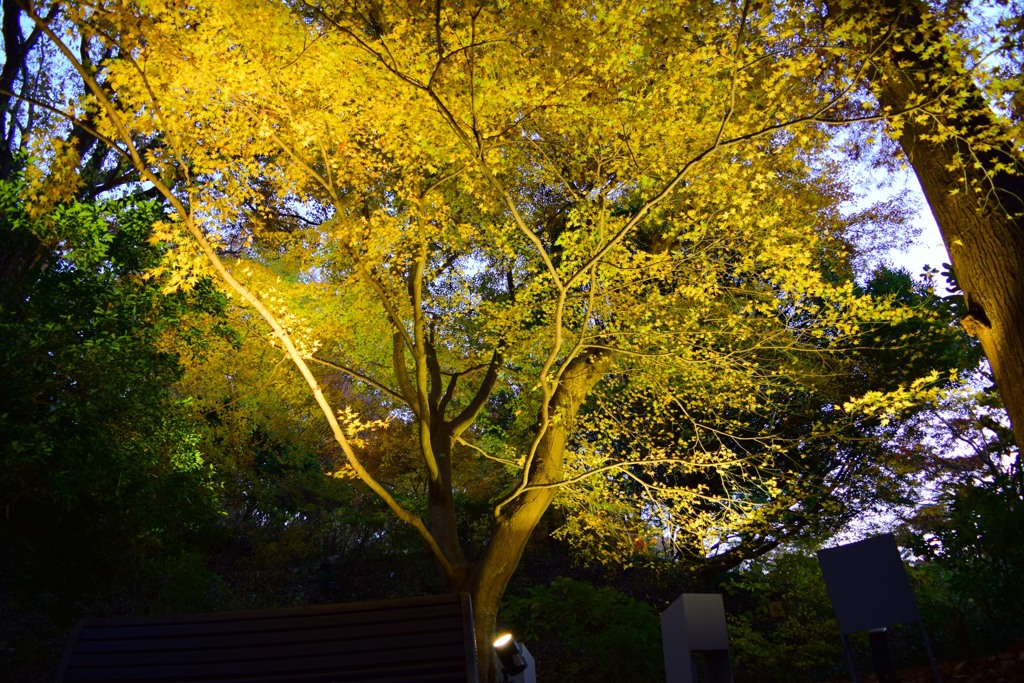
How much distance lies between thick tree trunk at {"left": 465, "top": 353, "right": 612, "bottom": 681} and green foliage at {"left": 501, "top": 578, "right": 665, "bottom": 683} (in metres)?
2.93

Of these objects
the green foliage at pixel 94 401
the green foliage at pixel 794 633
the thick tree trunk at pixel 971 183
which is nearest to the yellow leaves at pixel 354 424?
the green foliage at pixel 94 401

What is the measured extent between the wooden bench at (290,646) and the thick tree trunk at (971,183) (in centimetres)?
339

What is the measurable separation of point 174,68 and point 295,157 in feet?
3.41

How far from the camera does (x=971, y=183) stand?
365 centimetres

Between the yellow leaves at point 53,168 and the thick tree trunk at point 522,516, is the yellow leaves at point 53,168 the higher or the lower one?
the higher one

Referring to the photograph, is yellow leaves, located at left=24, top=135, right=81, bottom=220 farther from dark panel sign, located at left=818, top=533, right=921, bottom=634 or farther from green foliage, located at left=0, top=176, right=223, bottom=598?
dark panel sign, located at left=818, top=533, right=921, bottom=634

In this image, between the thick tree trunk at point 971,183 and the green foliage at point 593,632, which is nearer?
the thick tree trunk at point 971,183

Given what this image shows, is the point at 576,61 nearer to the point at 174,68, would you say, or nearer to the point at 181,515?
the point at 174,68

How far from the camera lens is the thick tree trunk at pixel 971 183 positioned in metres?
3.43

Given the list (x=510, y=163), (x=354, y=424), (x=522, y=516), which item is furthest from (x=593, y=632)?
(x=510, y=163)

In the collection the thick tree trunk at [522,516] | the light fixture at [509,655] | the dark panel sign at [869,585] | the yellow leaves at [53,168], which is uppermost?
the yellow leaves at [53,168]

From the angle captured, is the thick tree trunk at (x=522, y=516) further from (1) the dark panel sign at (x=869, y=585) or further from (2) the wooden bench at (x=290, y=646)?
(1) the dark panel sign at (x=869, y=585)

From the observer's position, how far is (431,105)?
5688 millimetres

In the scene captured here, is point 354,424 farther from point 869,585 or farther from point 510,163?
point 869,585
